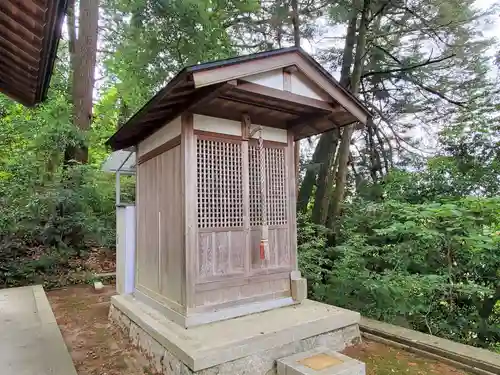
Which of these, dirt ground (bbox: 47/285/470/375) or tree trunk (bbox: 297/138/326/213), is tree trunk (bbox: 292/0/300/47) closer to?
tree trunk (bbox: 297/138/326/213)

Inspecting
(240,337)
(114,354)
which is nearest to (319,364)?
(240,337)

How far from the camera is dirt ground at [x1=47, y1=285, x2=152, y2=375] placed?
399 cm

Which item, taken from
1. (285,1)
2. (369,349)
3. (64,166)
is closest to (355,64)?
(285,1)

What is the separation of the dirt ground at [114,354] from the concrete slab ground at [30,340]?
0.88 ft

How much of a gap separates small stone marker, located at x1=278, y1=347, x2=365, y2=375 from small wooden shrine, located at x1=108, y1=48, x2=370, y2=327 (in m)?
0.96

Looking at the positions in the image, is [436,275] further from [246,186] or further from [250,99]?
[250,99]

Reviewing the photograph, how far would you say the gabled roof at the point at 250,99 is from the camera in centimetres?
351

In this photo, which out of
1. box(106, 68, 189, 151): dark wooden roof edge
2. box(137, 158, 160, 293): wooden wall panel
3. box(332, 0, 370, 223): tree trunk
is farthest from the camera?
box(332, 0, 370, 223): tree trunk

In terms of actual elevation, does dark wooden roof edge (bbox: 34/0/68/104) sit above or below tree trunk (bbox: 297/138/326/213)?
above

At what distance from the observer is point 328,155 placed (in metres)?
8.80

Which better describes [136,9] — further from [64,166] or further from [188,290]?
[188,290]

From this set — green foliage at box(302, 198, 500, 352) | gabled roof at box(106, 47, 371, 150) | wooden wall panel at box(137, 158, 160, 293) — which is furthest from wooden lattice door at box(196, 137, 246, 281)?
green foliage at box(302, 198, 500, 352)

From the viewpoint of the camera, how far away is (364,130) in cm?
1060

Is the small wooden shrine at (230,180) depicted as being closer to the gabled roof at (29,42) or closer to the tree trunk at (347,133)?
the gabled roof at (29,42)
